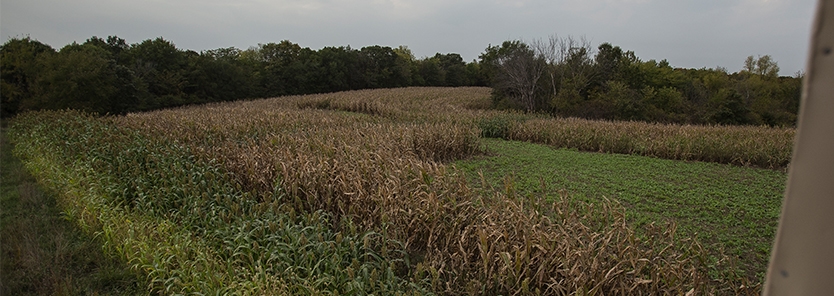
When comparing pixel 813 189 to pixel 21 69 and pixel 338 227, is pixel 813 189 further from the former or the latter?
pixel 21 69

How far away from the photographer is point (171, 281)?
360 cm

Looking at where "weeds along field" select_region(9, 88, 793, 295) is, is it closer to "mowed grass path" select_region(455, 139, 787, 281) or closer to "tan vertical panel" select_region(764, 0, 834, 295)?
"mowed grass path" select_region(455, 139, 787, 281)

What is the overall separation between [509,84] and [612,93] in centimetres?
544

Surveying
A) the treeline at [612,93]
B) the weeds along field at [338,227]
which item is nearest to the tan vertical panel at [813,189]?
the weeds along field at [338,227]

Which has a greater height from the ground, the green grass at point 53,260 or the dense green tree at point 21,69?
the dense green tree at point 21,69

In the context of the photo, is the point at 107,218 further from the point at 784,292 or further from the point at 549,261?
the point at 784,292

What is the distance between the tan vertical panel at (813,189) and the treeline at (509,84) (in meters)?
17.7

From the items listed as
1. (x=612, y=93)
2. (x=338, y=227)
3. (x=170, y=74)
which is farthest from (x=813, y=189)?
(x=170, y=74)

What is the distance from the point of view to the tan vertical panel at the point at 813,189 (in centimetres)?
34

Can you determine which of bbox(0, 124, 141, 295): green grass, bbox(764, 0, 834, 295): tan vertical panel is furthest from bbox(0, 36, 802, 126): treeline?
bbox(764, 0, 834, 295): tan vertical panel

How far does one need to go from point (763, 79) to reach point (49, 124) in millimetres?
45670

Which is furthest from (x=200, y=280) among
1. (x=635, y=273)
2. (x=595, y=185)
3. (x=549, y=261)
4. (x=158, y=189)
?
(x=595, y=185)

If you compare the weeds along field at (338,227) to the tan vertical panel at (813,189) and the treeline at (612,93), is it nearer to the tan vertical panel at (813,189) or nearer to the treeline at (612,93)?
the tan vertical panel at (813,189)

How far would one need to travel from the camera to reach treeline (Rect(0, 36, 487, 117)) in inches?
721
